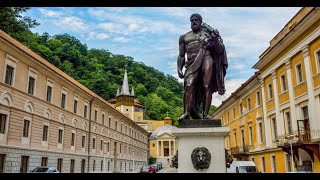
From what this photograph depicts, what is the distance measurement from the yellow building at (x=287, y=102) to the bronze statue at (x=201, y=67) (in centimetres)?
1556

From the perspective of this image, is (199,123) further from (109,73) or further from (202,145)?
(109,73)

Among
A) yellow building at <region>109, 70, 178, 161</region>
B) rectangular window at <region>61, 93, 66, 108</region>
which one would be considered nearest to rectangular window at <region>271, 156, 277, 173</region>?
rectangular window at <region>61, 93, 66, 108</region>

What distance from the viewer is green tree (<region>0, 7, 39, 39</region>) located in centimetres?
2858

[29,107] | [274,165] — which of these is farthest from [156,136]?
[29,107]

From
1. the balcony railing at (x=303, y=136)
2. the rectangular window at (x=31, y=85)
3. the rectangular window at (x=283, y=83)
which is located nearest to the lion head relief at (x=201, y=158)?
the balcony railing at (x=303, y=136)

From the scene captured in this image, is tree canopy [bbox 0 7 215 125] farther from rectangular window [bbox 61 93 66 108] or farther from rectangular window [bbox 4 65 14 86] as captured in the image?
rectangular window [bbox 4 65 14 86]

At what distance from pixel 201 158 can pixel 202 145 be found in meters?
0.21

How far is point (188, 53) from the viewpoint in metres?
5.51

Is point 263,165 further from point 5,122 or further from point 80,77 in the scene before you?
point 80,77

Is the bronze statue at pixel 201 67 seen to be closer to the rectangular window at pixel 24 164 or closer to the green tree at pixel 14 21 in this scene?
the rectangular window at pixel 24 164

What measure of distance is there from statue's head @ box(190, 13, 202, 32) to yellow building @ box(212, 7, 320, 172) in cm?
1552
